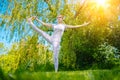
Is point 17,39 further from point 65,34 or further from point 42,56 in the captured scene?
point 65,34

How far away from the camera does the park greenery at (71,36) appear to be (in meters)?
13.4

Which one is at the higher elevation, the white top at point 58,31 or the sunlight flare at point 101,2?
the sunlight flare at point 101,2

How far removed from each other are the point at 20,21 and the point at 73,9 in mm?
2512

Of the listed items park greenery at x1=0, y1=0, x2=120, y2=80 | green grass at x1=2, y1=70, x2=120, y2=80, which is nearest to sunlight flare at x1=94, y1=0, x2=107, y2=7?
park greenery at x1=0, y1=0, x2=120, y2=80

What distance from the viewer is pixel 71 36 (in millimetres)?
14016

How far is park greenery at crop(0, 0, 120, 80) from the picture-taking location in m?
13.4

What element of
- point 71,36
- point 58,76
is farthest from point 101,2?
point 58,76

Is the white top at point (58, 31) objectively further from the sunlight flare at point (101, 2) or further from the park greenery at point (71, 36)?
the sunlight flare at point (101, 2)

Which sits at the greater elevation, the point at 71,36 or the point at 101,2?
the point at 101,2

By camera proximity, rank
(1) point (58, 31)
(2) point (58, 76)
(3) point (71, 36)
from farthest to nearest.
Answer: (3) point (71, 36) < (1) point (58, 31) < (2) point (58, 76)

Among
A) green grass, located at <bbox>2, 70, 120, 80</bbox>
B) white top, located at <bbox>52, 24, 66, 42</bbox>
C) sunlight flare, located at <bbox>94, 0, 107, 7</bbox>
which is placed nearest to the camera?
green grass, located at <bbox>2, 70, 120, 80</bbox>

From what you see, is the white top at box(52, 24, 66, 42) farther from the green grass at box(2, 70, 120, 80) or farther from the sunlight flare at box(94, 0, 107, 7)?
the green grass at box(2, 70, 120, 80)

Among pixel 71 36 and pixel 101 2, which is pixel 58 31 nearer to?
pixel 71 36

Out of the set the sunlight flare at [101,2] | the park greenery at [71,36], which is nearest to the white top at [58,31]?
the park greenery at [71,36]
